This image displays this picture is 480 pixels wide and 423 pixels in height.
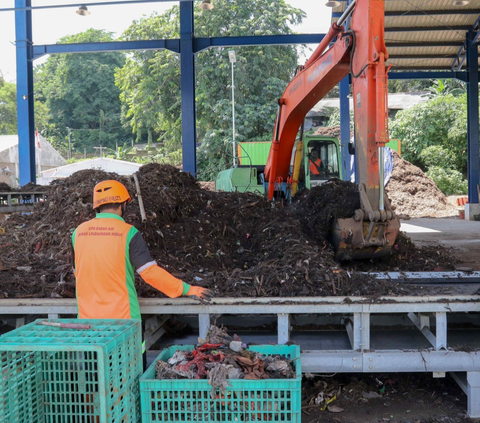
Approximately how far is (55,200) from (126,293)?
12.6 feet

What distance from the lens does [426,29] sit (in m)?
15.4

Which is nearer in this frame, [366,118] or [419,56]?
[366,118]

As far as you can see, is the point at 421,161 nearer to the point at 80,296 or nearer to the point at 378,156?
the point at 378,156

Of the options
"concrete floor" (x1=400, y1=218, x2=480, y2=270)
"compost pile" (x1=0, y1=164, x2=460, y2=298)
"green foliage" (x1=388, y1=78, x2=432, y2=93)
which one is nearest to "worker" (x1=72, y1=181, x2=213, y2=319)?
"compost pile" (x1=0, y1=164, x2=460, y2=298)

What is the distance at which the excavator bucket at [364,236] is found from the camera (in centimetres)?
555

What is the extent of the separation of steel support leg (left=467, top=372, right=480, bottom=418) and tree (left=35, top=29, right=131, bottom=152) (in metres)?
53.0

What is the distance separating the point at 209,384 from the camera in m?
2.67

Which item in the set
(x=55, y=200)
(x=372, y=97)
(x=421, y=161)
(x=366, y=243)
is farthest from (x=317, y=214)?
(x=421, y=161)

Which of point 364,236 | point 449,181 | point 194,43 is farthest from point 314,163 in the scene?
point 449,181

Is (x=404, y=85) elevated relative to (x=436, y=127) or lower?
elevated

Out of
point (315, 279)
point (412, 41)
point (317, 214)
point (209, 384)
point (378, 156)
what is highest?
point (412, 41)

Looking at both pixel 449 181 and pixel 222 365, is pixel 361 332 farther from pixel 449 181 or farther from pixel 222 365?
pixel 449 181

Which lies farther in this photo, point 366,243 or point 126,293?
point 366,243

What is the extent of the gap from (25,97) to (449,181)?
2081 cm
